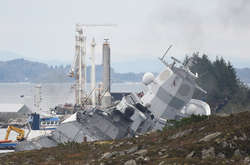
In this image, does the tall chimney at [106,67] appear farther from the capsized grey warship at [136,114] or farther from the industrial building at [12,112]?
the capsized grey warship at [136,114]

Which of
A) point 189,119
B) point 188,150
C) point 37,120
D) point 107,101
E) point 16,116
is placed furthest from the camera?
point 16,116

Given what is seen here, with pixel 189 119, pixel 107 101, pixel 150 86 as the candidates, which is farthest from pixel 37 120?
pixel 189 119

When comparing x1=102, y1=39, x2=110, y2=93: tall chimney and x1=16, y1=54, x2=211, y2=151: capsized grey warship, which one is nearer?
x1=16, y1=54, x2=211, y2=151: capsized grey warship

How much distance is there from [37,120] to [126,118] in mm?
39334

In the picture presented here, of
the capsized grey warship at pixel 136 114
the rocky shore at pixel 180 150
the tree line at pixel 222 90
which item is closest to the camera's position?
the rocky shore at pixel 180 150

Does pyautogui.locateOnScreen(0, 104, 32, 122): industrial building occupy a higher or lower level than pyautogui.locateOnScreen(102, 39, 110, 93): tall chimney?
lower

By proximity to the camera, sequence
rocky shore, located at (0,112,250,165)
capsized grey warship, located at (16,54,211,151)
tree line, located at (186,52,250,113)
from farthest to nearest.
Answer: tree line, located at (186,52,250,113)
capsized grey warship, located at (16,54,211,151)
rocky shore, located at (0,112,250,165)

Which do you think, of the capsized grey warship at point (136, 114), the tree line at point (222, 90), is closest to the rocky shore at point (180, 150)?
the capsized grey warship at point (136, 114)

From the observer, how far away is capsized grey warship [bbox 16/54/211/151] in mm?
61844

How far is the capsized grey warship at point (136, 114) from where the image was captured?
6184 cm

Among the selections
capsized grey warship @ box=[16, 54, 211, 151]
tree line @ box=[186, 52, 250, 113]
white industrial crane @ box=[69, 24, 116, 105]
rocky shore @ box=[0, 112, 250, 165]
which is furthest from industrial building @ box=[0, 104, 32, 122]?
rocky shore @ box=[0, 112, 250, 165]

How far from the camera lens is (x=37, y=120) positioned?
98.9 metres

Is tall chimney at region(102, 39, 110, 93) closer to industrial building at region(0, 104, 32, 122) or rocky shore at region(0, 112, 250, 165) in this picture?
industrial building at region(0, 104, 32, 122)

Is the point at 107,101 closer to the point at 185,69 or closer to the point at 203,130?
the point at 185,69
